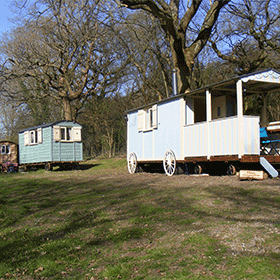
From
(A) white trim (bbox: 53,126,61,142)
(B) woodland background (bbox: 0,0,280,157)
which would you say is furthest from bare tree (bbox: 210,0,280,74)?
(A) white trim (bbox: 53,126,61,142)

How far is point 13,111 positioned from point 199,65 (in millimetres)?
19945

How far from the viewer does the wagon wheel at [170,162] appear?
44.0ft

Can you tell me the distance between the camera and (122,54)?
25922mm

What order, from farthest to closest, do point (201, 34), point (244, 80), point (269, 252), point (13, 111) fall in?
point (13, 111) < point (201, 34) < point (244, 80) < point (269, 252)

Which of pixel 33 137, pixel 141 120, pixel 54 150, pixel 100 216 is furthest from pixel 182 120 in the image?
pixel 33 137

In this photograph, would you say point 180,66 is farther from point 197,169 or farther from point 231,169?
point 231,169

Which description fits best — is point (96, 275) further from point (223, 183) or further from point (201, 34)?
point (201, 34)

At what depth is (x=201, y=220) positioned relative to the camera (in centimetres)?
619

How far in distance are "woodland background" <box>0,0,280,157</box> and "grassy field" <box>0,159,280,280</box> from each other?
263 inches

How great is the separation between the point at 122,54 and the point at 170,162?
559 inches

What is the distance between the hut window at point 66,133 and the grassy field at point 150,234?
1281 cm

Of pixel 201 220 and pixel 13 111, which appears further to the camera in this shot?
pixel 13 111

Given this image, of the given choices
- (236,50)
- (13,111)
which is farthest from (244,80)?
(13,111)

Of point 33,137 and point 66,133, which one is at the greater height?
point 66,133
